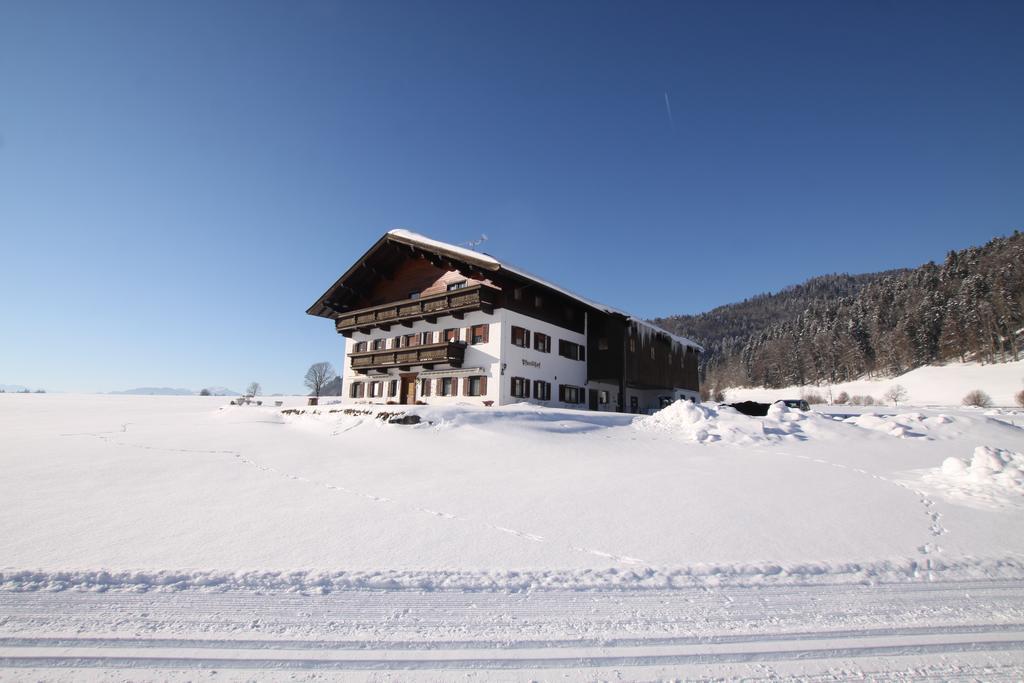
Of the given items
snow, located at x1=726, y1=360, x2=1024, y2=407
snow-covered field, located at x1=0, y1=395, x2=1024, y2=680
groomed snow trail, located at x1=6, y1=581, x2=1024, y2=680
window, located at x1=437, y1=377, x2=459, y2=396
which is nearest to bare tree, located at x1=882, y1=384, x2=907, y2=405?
snow, located at x1=726, y1=360, x2=1024, y2=407

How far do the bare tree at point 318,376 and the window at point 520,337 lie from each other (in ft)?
147

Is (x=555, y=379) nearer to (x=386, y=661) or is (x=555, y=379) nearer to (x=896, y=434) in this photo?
(x=896, y=434)

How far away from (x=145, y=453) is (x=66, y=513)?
21.9 ft

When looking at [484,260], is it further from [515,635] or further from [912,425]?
[515,635]

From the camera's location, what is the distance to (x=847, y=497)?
8195 mm

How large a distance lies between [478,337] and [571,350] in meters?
7.45

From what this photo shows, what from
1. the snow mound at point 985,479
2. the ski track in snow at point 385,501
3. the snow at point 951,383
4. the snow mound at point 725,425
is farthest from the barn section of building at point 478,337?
the snow at point 951,383

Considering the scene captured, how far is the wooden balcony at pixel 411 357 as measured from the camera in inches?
1072

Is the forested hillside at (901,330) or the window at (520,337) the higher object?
the forested hillside at (901,330)

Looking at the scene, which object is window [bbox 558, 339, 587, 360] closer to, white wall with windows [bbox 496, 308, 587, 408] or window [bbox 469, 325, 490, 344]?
white wall with windows [bbox 496, 308, 587, 408]

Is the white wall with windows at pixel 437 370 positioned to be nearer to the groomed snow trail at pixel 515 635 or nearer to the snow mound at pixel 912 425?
the snow mound at pixel 912 425

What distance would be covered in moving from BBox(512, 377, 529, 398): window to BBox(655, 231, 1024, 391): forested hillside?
3003 inches

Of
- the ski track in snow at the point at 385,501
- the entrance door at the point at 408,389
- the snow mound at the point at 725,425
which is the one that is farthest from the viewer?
the entrance door at the point at 408,389

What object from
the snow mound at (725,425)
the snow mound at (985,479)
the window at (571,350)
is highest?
the window at (571,350)
